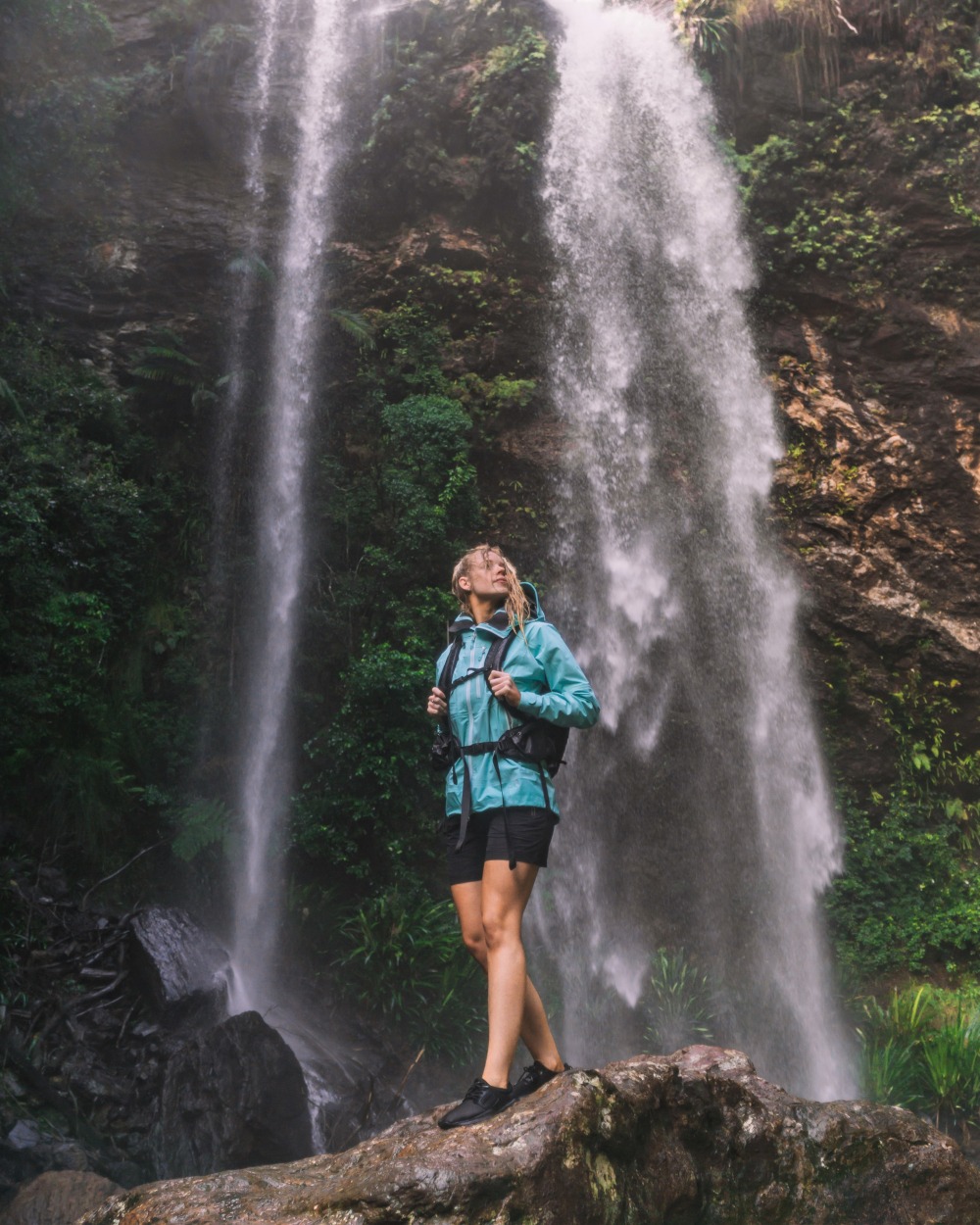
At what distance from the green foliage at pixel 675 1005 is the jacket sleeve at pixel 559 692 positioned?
4.63m

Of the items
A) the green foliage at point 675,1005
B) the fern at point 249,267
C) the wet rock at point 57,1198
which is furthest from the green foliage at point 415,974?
the fern at point 249,267

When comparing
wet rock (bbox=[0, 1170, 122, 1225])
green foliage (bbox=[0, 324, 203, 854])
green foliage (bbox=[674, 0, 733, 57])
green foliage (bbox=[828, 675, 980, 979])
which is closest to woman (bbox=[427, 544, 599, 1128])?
wet rock (bbox=[0, 1170, 122, 1225])

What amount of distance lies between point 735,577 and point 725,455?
4.52ft

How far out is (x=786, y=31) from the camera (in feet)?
35.2

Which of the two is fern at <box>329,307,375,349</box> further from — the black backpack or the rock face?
the rock face

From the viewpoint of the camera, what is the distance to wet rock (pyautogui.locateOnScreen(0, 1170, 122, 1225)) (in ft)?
12.6

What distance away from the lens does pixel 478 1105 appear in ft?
8.93

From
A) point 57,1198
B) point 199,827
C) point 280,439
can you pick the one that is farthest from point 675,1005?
point 280,439

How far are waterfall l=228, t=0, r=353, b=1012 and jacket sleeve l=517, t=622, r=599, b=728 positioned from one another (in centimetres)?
410

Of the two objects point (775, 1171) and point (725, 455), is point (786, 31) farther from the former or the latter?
point (775, 1171)

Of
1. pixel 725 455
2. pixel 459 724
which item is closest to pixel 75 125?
pixel 725 455

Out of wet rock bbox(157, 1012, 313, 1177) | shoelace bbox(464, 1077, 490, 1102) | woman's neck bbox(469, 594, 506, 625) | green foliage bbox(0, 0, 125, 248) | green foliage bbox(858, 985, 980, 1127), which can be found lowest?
green foliage bbox(858, 985, 980, 1127)

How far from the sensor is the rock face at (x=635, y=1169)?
2365 millimetres

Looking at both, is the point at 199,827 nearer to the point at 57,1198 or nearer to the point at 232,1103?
the point at 232,1103
